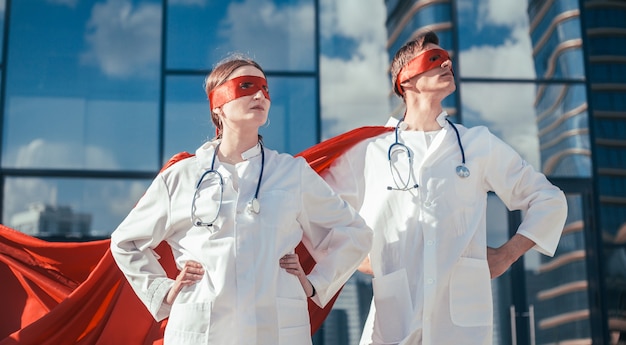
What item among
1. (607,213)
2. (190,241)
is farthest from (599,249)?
(190,241)

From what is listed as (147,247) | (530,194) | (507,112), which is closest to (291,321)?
(147,247)

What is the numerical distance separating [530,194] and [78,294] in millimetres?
1850

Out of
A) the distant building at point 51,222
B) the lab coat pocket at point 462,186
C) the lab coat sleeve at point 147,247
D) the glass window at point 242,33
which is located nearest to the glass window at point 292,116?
the glass window at point 242,33

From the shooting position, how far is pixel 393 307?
2961 mm

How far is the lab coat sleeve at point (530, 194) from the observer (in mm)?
3047

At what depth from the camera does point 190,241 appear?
272 cm

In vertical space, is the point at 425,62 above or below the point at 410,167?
above

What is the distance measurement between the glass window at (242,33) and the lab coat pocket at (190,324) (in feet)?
13.2

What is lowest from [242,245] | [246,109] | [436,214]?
[242,245]

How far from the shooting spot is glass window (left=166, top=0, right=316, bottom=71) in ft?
21.4

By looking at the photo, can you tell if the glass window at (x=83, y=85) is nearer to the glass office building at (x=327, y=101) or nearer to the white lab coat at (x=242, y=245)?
the glass office building at (x=327, y=101)

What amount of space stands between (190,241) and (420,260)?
0.81 metres

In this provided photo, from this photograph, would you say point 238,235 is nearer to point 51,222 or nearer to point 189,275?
point 189,275

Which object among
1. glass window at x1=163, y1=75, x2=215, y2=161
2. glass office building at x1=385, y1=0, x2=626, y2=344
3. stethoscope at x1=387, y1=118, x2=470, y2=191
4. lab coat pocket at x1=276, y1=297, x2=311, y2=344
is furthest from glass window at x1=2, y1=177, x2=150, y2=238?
lab coat pocket at x1=276, y1=297, x2=311, y2=344
